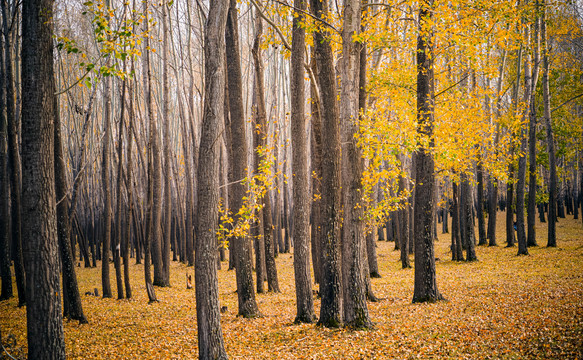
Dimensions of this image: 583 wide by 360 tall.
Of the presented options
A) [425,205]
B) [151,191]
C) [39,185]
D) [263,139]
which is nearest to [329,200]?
[425,205]

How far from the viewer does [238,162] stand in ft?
30.7

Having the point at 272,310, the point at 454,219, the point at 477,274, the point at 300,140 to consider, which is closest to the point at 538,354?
the point at 300,140

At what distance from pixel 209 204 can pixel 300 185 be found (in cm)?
280

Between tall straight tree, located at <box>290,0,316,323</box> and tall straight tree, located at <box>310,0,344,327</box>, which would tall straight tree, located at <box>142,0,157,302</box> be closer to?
tall straight tree, located at <box>290,0,316,323</box>

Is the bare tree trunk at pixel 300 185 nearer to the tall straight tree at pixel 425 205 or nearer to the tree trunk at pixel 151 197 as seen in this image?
the tall straight tree at pixel 425 205

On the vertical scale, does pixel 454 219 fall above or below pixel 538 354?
above

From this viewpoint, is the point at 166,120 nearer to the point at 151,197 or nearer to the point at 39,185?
the point at 151,197

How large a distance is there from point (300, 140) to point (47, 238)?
4.78 metres

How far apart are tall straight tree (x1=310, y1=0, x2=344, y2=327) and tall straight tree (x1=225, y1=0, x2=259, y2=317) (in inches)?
87.2

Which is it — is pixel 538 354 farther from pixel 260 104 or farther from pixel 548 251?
pixel 548 251

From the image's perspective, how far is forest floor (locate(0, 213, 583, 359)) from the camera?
606cm

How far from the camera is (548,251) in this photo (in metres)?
15.6

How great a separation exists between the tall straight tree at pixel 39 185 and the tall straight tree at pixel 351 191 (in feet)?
15.4

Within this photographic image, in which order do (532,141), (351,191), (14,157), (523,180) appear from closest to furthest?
(351,191), (14,157), (523,180), (532,141)
